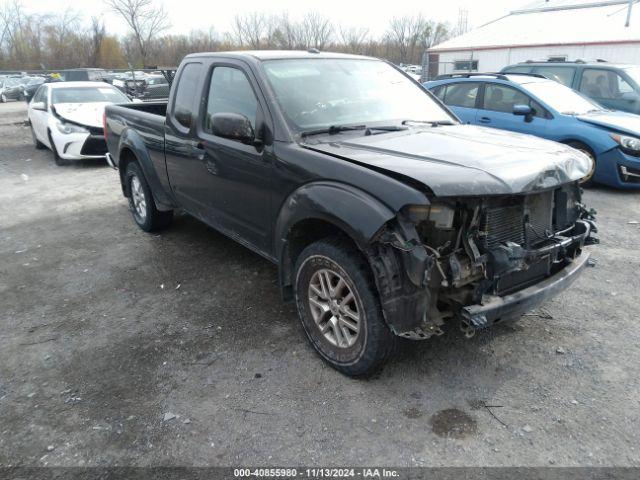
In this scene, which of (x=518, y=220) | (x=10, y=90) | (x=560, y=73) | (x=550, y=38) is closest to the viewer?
(x=518, y=220)

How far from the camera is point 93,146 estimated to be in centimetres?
981

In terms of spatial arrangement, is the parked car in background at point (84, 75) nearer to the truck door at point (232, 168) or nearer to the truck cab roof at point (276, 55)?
the truck door at point (232, 168)

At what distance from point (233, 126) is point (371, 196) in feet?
3.98

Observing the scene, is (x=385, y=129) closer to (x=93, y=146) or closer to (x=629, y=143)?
(x=629, y=143)

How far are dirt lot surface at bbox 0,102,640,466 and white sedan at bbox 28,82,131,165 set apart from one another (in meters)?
5.61

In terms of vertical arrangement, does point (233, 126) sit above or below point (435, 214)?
above

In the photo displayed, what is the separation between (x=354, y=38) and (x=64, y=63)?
2985cm

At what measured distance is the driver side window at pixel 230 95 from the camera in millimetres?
3656

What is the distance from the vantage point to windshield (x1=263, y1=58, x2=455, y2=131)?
3.50 metres

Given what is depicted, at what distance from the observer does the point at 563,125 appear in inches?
282

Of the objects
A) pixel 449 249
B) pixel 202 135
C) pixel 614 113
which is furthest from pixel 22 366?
pixel 614 113

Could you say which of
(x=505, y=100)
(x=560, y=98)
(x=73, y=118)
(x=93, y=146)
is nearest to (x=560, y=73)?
(x=560, y=98)

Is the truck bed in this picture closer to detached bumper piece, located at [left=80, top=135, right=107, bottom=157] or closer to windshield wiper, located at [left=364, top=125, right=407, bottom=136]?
windshield wiper, located at [left=364, top=125, right=407, bottom=136]

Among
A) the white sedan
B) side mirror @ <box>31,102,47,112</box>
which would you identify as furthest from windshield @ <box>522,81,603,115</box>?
side mirror @ <box>31,102,47,112</box>
